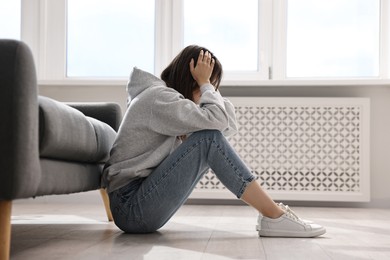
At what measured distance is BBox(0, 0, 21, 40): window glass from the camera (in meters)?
3.89

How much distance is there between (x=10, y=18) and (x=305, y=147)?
192 cm

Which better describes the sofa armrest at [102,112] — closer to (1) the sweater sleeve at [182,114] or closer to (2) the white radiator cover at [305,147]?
(1) the sweater sleeve at [182,114]

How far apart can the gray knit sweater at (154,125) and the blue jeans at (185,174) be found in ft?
0.13

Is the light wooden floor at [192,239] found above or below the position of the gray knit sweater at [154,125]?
below

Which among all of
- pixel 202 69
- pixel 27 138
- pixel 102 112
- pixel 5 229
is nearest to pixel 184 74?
pixel 202 69

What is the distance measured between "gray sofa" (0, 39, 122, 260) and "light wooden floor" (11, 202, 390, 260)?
18 cm

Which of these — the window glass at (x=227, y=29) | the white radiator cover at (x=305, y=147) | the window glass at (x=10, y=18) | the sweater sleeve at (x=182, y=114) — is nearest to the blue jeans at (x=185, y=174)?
the sweater sleeve at (x=182, y=114)

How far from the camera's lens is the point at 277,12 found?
372cm

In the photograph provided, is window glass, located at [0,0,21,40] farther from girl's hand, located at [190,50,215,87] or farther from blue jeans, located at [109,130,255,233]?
blue jeans, located at [109,130,255,233]

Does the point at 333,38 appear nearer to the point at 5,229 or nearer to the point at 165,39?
the point at 165,39

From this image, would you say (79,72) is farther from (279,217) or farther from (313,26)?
(279,217)

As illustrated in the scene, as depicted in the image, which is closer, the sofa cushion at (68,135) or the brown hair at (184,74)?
the sofa cushion at (68,135)

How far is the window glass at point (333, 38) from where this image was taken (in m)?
3.75

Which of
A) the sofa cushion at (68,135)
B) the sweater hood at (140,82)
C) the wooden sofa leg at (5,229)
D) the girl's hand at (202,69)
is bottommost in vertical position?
the wooden sofa leg at (5,229)
